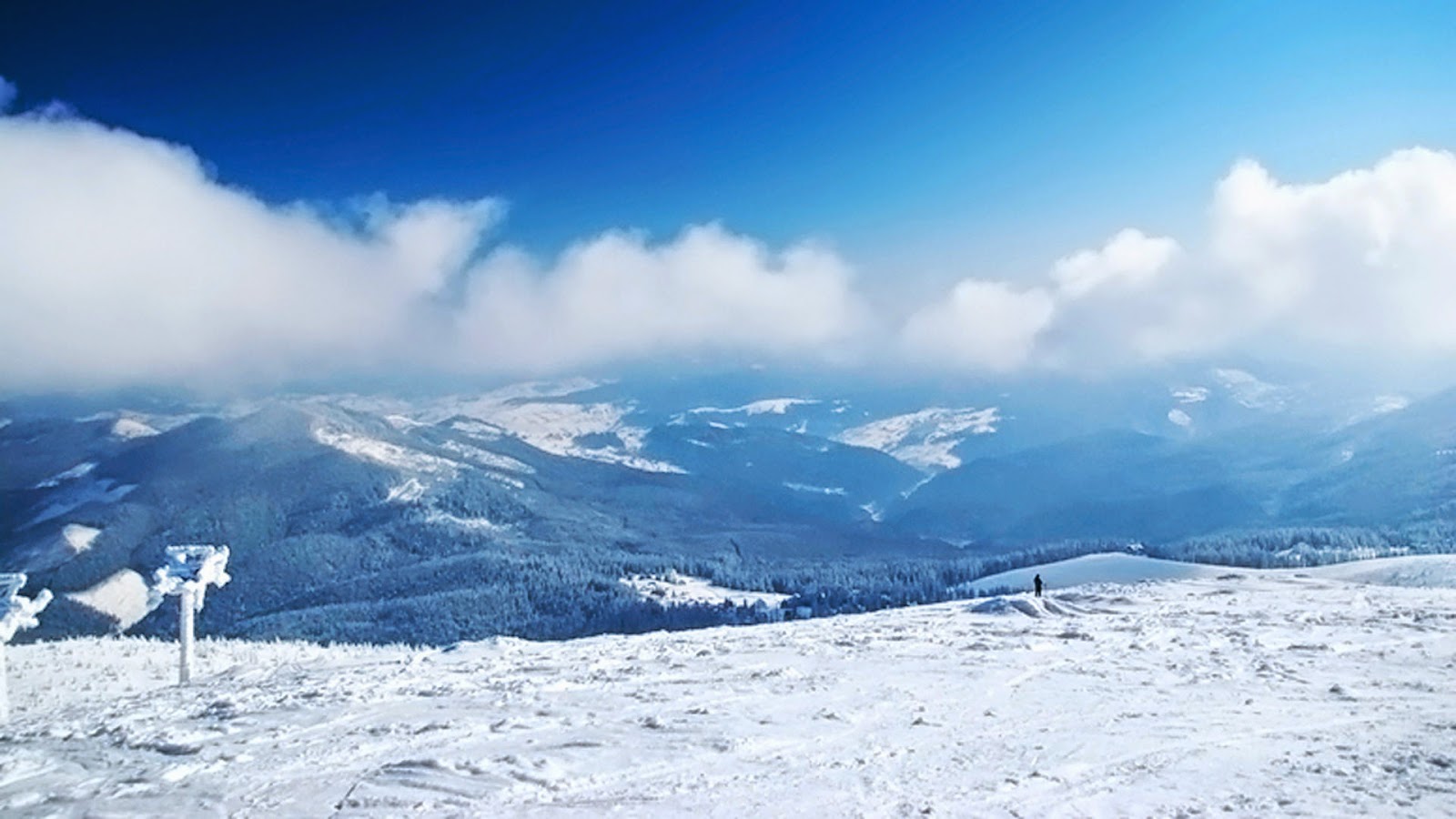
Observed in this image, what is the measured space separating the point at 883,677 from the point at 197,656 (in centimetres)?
4645

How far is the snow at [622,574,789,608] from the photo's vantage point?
147750 mm

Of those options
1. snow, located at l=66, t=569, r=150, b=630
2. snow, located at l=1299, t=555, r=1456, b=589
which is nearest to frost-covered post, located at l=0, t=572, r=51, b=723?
snow, located at l=1299, t=555, r=1456, b=589

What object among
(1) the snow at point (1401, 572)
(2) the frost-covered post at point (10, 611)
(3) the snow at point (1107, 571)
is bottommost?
(3) the snow at point (1107, 571)

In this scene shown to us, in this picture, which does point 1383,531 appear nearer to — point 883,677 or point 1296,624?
point 1296,624

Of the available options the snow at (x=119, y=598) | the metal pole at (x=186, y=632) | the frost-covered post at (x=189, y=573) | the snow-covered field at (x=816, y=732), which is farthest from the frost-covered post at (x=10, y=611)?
the snow at (x=119, y=598)

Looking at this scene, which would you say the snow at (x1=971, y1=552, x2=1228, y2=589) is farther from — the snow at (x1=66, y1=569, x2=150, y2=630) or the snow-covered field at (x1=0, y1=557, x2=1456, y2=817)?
the snow at (x1=66, y1=569, x2=150, y2=630)

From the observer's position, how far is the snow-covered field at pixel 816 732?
38.5 feet

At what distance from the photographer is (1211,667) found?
21.1 m

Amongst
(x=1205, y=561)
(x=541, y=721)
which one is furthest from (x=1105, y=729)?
(x=1205, y=561)

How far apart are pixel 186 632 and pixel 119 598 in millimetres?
193206

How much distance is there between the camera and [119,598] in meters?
182

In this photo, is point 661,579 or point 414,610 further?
point 661,579

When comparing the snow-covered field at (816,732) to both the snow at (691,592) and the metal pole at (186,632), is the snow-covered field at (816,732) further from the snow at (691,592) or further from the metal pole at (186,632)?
the snow at (691,592)

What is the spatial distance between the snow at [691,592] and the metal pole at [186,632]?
368 feet
